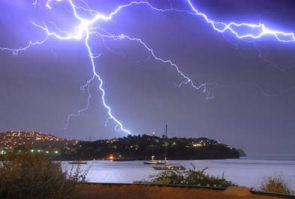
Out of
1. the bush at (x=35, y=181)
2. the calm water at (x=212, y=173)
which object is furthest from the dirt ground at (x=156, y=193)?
the calm water at (x=212, y=173)

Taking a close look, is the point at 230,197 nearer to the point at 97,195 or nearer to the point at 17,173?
the point at 97,195

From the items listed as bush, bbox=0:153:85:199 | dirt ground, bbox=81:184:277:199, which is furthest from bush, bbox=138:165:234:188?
bush, bbox=0:153:85:199

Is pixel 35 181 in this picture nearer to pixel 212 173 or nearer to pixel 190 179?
pixel 190 179

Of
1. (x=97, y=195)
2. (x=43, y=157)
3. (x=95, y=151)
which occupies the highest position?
(x=95, y=151)

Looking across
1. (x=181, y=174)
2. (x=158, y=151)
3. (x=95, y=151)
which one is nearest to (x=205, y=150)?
(x=158, y=151)

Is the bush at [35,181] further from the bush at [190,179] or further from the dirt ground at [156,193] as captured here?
the bush at [190,179]

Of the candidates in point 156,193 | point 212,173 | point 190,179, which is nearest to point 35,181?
point 156,193

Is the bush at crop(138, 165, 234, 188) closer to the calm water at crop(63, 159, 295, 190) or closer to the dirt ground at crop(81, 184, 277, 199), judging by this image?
the dirt ground at crop(81, 184, 277, 199)
